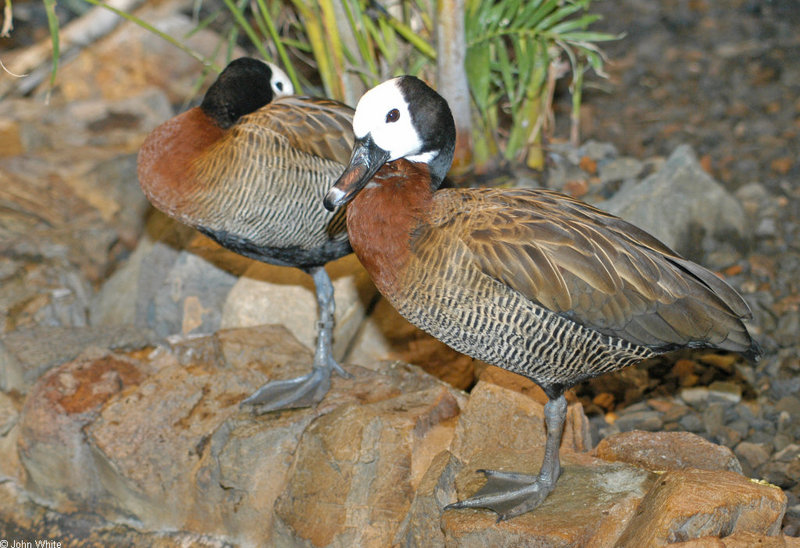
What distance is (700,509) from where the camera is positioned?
234 centimetres

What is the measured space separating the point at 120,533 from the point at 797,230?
3.76 meters

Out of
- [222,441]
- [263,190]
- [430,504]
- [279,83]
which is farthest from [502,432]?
[279,83]

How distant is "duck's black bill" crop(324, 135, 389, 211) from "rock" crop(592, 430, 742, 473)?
1.32 m

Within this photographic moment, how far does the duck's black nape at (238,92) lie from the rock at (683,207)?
73.9 inches

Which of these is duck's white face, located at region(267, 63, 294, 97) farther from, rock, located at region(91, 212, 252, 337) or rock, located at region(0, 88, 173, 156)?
rock, located at region(0, 88, 173, 156)

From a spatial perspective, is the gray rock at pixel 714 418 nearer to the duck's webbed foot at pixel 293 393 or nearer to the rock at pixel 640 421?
the rock at pixel 640 421

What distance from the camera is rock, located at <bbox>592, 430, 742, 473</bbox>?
2.95 m

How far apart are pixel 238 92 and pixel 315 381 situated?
1295 millimetres

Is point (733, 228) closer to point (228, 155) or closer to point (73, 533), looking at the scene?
point (228, 155)

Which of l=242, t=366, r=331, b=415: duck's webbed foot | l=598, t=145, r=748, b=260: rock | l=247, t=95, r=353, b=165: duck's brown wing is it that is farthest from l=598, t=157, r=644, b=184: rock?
l=242, t=366, r=331, b=415: duck's webbed foot

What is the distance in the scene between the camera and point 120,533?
3.58 m

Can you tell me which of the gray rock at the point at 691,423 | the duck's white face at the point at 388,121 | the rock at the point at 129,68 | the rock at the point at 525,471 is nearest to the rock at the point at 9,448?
the rock at the point at 525,471

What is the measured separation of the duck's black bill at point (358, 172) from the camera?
2.71m

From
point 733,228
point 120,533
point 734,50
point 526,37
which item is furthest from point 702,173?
point 120,533
